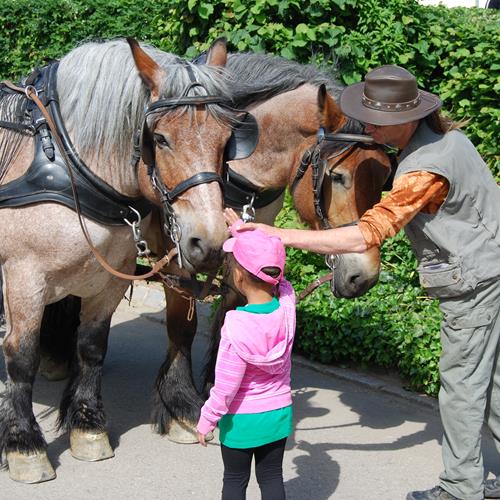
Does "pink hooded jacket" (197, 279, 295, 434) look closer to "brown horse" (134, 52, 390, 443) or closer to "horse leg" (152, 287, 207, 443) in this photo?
"brown horse" (134, 52, 390, 443)

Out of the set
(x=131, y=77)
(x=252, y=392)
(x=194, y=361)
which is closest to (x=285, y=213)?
(x=194, y=361)

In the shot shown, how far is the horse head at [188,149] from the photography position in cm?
358

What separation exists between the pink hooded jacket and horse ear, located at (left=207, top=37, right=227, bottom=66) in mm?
1313

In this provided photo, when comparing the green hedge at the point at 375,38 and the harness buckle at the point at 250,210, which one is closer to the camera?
the harness buckle at the point at 250,210

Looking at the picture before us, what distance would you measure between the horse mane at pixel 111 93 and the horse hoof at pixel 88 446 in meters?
1.40

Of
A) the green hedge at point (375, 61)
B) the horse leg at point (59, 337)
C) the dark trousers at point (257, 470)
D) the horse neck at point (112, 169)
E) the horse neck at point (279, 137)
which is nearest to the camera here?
the dark trousers at point (257, 470)

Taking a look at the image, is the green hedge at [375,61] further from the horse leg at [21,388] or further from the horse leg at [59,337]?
the horse leg at [21,388]

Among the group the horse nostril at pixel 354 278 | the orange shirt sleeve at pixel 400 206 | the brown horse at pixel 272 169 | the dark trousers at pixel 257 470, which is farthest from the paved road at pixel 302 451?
the orange shirt sleeve at pixel 400 206

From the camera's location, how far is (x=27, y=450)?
4.16 metres

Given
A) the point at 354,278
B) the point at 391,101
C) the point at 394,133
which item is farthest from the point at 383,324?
the point at 391,101

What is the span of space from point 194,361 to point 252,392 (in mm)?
2851

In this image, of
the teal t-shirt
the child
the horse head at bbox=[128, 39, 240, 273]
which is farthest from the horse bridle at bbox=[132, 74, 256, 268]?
the teal t-shirt

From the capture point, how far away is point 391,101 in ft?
11.9

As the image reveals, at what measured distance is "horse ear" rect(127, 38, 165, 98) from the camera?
146 inches
